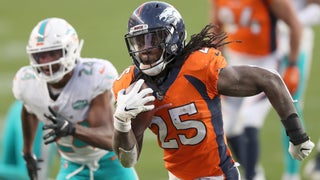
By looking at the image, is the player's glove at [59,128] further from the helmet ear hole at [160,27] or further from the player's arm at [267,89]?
the player's arm at [267,89]

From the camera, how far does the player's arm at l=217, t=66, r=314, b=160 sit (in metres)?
4.50

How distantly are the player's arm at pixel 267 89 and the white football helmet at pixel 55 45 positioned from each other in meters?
1.21

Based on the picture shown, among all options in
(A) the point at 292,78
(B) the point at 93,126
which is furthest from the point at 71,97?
(A) the point at 292,78

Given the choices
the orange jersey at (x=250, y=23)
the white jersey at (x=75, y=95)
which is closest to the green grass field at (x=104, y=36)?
the orange jersey at (x=250, y=23)

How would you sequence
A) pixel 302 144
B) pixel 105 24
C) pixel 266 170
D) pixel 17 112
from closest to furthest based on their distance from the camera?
pixel 302 144, pixel 17 112, pixel 266 170, pixel 105 24

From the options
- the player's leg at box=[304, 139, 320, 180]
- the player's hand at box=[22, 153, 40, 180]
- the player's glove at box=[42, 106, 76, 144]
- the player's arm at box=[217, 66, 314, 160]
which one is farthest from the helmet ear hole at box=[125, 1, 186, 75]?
the player's leg at box=[304, 139, 320, 180]

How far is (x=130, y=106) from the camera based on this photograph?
4395 millimetres

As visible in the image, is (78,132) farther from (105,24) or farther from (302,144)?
(105,24)

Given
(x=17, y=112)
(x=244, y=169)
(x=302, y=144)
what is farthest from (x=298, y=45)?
(x=302, y=144)

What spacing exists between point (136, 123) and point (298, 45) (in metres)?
2.94

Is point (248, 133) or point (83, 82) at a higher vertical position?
point (83, 82)

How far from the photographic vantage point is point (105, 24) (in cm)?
1240

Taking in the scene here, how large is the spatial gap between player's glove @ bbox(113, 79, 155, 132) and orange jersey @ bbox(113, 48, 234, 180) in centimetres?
15

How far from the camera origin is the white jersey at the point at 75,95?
5445 millimetres
